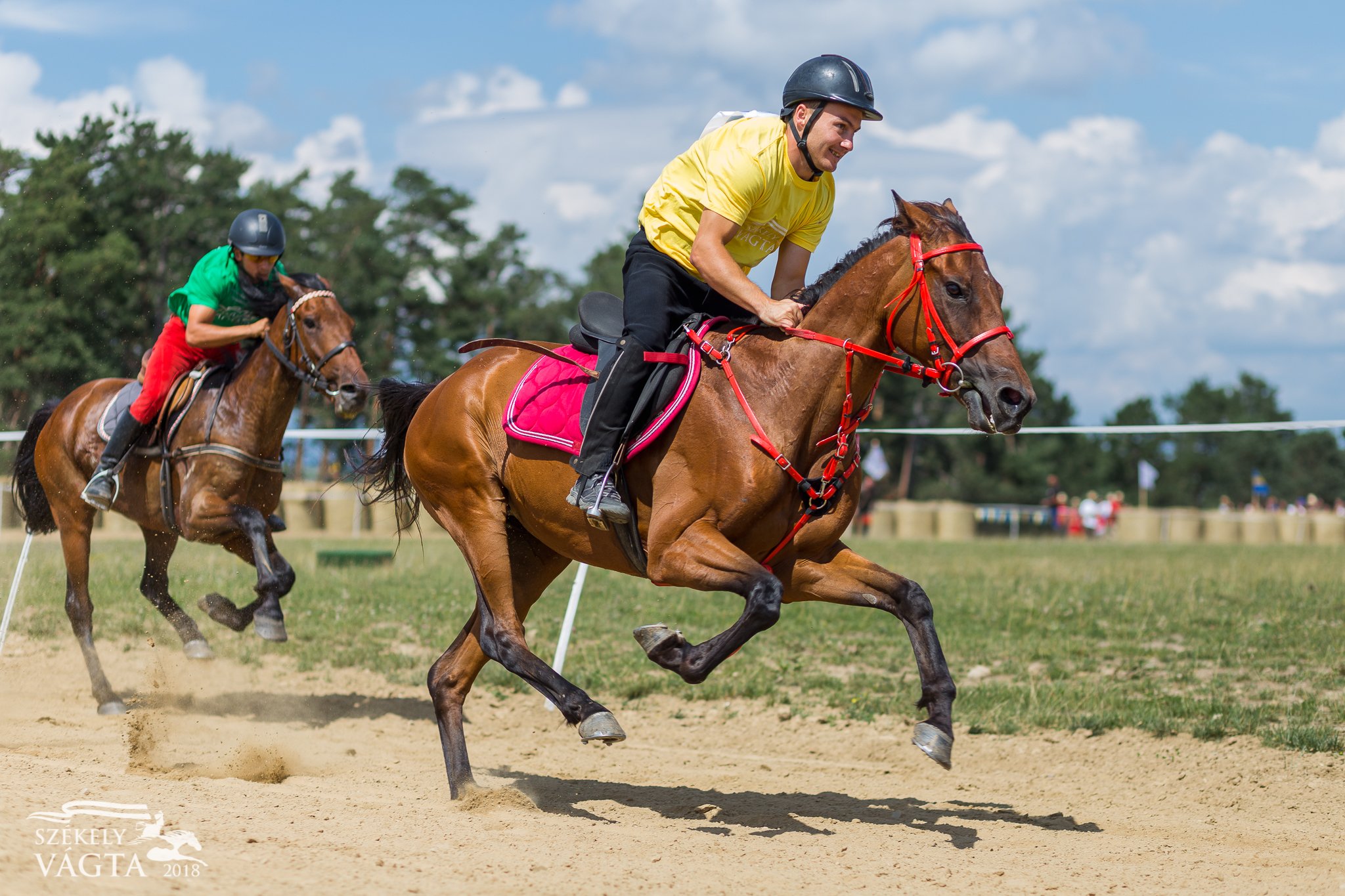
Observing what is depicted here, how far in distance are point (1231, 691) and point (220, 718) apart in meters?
7.11

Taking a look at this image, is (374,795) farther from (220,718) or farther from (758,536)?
(220,718)

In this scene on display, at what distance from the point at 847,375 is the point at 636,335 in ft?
3.27

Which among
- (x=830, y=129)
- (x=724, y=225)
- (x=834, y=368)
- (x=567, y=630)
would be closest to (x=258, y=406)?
(x=567, y=630)

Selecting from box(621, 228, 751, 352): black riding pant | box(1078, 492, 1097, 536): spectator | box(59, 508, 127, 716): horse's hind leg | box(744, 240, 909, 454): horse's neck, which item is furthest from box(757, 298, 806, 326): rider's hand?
box(1078, 492, 1097, 536): spectator

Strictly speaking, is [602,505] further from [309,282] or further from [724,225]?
[309,282]

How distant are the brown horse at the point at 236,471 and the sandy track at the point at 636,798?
0.70 metres

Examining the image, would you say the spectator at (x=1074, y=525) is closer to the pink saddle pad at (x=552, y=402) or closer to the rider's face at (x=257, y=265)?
the rider's face at (x=257, y=265)

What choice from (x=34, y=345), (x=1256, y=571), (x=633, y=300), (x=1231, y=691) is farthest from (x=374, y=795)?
(x=34, y=345)

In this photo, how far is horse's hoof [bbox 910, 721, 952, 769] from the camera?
521cm

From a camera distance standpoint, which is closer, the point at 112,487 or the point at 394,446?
the point at 394,446

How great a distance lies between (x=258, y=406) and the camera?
28.7 feet

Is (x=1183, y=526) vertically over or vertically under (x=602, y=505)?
under

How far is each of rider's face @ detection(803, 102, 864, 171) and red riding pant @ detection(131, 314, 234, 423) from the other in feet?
17.2

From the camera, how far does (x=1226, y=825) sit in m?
6.12
